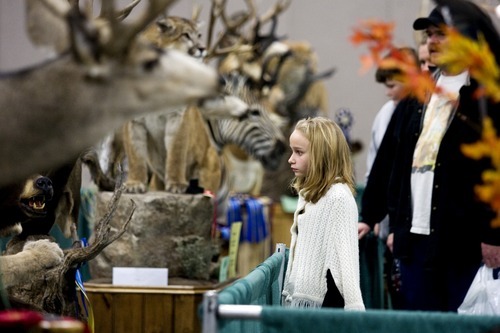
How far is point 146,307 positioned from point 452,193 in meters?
1.75

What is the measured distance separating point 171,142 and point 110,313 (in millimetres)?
1022

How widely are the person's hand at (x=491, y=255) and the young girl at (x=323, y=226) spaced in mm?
672

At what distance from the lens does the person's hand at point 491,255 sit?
3.82 m

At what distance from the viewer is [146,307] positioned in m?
4.95

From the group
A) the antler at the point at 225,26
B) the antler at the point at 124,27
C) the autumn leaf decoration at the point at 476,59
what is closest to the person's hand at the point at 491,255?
the autumn leaf decoration at the point at 476,59

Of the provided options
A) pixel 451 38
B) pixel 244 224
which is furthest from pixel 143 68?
pixel 244 224

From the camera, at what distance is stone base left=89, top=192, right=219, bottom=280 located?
520 centimetres

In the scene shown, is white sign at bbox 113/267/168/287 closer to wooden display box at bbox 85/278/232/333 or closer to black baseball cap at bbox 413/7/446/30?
wooden display box at bbox 85/278/232/333

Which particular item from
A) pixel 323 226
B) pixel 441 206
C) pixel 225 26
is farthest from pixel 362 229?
pixel 225 26

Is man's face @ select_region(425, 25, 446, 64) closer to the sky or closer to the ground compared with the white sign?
closer to the sky

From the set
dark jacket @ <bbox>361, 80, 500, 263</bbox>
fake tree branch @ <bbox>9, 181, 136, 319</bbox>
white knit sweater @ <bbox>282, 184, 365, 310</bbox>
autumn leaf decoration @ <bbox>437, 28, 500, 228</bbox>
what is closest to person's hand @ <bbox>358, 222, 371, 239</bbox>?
dark jacket @ <bbox>361, 80, 500, 263</bbox>

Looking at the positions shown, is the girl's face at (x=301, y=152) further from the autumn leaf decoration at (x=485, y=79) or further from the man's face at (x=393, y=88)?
the man's face at (x=393, y=88)

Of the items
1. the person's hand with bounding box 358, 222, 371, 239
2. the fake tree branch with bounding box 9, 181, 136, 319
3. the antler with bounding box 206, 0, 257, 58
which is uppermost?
the antler with bounding box 206, 0, 257, 58

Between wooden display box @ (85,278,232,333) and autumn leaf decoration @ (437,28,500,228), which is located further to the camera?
wooden display box @ (85,278,232,333)
